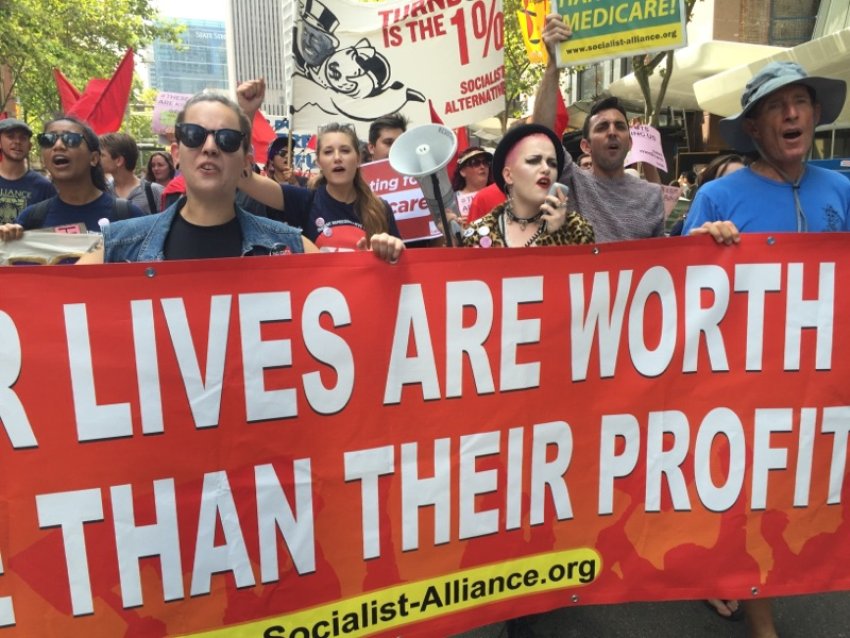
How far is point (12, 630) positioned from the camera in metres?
1.78

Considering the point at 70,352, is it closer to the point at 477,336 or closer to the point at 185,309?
the point at 185,309

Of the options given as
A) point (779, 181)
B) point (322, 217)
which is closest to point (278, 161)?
point (322, 217)

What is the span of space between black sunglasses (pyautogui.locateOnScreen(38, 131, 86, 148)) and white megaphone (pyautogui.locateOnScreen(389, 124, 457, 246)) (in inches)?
56.9

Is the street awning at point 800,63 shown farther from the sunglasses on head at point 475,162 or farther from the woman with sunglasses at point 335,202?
the woman with sunglasses at point 335,202

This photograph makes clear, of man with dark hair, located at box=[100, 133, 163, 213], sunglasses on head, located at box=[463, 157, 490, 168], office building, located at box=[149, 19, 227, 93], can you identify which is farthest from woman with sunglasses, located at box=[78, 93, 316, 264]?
office building, located at box=[149, 19, 227, 93]

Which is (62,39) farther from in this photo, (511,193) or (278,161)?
(511,193)

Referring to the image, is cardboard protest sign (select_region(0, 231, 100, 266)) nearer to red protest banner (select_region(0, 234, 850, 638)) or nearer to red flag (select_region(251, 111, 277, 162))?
red protest banner (select_region(0, 234, 850, 638))

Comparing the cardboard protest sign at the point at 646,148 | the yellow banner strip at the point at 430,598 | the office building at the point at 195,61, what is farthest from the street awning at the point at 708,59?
the office building at the point at 195,61

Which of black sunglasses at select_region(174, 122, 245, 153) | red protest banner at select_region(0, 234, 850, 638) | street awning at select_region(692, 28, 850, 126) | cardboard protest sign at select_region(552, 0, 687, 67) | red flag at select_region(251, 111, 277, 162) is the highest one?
street awning at select_region(692, 28, 850, 126)

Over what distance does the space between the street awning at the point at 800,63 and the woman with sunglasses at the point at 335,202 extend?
765cm

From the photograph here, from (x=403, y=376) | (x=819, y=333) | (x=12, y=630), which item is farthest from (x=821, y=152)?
(x=12, y=630)

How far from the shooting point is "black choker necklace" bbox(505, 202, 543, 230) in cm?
274

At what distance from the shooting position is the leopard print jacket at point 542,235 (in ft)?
8.60

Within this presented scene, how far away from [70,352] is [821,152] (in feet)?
50.0
